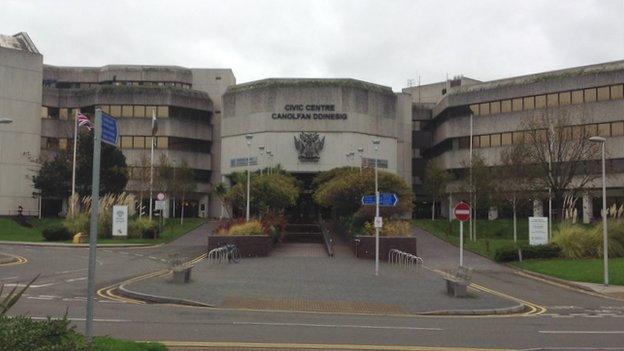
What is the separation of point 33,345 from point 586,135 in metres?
40.6

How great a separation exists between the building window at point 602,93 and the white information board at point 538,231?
104 ft

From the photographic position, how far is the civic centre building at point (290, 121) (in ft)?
197

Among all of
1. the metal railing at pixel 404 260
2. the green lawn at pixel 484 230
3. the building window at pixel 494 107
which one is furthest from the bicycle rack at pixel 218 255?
the building window at pixel 494 107

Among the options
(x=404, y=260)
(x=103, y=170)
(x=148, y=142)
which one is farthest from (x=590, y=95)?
(x=148, y=142)

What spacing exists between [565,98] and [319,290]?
4953cm

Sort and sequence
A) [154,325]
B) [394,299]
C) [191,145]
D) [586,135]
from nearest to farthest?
[154,325] < [394,299] < [586,135] < [191,145]

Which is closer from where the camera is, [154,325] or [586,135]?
[154,325]

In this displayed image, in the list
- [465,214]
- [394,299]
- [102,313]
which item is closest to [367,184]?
[465,214]

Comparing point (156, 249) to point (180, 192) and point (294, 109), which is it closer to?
point (180, 192)

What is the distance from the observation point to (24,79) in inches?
2549

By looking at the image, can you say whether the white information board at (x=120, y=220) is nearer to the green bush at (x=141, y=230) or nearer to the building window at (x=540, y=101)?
the green bush at (x=141, y=230)

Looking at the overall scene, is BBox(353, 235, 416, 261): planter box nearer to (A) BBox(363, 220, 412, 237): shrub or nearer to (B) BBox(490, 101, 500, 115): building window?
(A) BBox(363, 220, 412, 237): shrub

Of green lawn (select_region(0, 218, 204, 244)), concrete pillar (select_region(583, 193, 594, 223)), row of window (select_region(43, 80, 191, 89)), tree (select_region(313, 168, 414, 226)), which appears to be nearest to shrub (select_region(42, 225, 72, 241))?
green lawn (select_region(0, 218, 204, 244))

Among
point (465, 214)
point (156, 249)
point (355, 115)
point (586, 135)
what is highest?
point (355, 115)
